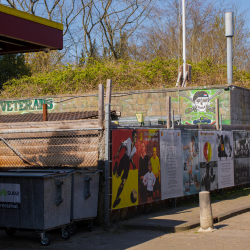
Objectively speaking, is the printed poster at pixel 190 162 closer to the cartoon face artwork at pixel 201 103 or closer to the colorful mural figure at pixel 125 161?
the colorful mural figure at pixel 125 161

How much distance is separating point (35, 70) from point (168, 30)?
12600 millimetres

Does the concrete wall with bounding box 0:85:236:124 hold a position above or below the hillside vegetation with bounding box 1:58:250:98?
below

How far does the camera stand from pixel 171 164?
32.0ft

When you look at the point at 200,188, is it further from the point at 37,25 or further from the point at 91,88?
the point at 91,88

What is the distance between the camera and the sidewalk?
24.8ft

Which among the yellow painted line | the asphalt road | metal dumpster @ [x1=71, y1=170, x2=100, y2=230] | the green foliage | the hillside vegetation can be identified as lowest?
the asphalt road

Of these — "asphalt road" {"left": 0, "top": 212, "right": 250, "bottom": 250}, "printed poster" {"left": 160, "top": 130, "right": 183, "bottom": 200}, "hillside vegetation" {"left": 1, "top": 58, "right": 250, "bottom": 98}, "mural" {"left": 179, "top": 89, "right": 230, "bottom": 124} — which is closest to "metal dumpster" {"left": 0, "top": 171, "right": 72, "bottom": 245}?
"asphalt road" {"left": 0, "top": 212, "right": 250, "bottom": 250}

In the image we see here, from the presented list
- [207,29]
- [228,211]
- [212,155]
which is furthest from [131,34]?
[228,211]

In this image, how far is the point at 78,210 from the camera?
7.09 meters

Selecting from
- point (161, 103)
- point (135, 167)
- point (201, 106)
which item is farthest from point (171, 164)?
point (161, 103)

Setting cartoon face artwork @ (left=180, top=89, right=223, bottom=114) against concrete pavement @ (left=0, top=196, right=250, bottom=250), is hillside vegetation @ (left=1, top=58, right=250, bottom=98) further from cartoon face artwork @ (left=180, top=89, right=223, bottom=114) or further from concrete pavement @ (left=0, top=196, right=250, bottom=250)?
concrete pavement @ (left=0, top=196, right=250, bottom=250)

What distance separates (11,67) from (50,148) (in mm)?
22018

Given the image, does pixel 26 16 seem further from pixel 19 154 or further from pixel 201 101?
pixel 201 101

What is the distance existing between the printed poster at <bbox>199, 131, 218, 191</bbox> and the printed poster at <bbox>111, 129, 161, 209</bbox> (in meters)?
2.30
